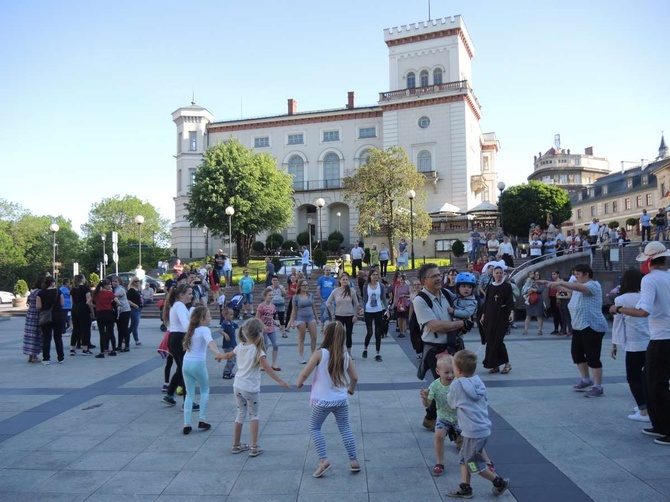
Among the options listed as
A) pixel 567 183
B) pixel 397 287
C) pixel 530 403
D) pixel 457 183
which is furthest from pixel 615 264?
pixel 567 183

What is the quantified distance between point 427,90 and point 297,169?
1579cm

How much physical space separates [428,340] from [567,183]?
11435 cm

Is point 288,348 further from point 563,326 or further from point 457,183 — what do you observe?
point 457,183

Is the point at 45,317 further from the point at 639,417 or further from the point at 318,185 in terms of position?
the point at 318,185

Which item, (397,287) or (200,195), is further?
(200,195)

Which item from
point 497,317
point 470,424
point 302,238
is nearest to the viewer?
point 470,424

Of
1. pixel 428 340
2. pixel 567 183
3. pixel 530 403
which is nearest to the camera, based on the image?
pixel 428 340

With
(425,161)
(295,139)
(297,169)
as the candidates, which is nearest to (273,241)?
(297,169)

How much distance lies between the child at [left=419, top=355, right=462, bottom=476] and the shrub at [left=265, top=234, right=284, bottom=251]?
4495cm

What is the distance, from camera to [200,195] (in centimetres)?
4031

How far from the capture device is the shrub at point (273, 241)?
164ft

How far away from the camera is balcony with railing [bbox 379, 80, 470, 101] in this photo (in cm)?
4488

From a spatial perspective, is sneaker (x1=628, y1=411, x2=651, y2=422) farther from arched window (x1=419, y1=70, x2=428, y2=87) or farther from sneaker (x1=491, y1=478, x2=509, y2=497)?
arched window (x1=419, y1=70, x2=428, y2=87)

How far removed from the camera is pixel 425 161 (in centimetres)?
4694
